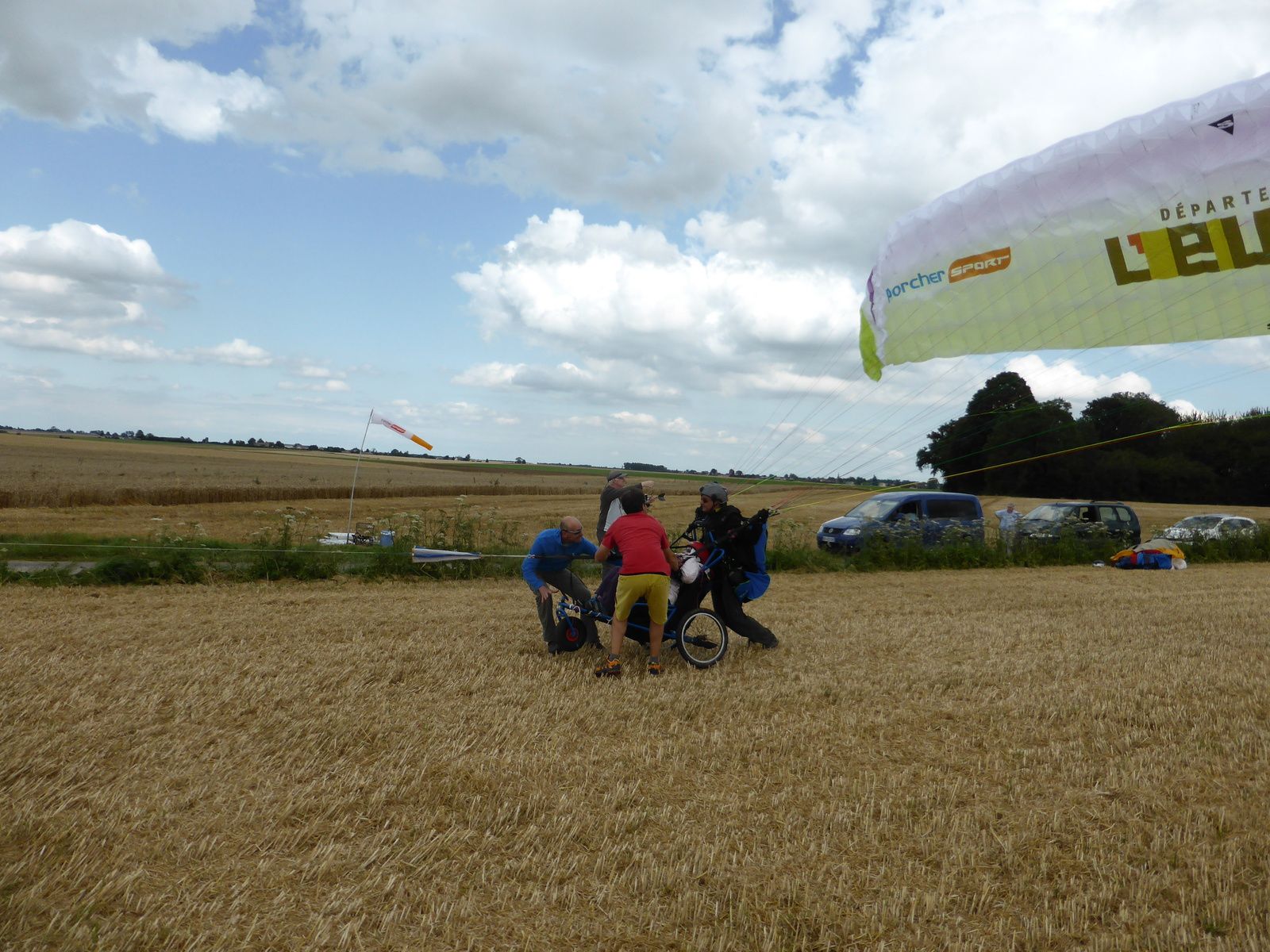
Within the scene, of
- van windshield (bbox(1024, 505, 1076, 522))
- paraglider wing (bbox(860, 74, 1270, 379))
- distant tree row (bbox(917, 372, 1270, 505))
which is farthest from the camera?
distant tree row (bbox(917, 372, 1270, 505))

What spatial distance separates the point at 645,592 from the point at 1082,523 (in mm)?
14493

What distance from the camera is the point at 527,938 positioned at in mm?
3256

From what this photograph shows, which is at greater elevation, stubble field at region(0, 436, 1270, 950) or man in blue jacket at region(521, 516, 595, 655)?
man in blue jacket at region(521, 516, 595, 655)

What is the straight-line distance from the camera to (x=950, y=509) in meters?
19.5

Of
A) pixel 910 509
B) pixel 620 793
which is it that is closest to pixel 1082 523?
pixel 910 509

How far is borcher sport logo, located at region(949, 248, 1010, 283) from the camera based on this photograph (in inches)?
318

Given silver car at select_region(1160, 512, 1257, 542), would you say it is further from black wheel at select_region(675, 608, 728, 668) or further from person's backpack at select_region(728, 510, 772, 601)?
black wheel at select_region(675, 608, 728, 668)

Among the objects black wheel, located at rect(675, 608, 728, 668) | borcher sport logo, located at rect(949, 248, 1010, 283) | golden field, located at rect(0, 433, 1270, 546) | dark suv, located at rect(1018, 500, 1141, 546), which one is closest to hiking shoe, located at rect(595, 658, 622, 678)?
black wheel, located at rect(675, 608, 728, 668)

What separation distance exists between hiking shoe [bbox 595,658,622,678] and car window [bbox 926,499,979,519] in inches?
531

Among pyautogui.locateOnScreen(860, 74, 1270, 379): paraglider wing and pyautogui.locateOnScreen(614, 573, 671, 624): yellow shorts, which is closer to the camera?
pyautogui.locateOnScreen(860, 74, 1270, 379): paraglider wing

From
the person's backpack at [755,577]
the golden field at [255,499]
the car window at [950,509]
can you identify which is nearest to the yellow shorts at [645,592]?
the person's backpack at [755,577]

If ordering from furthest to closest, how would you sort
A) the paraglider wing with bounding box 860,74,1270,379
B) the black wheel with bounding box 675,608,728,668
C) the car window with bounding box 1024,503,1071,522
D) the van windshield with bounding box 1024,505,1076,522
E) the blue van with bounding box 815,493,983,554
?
the car window with bounding box 1024,503,1071,522 < the van windshield with bounding box 1024,505,1076,522 < the blue van with bounding box 815,493,983,554 < the black wheel with bounding box 675,608,728,668 < the paraglider wing with bounding box 860,74,1270,379

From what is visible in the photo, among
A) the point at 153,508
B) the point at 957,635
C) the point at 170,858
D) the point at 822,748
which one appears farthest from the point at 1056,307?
the point at 153,508

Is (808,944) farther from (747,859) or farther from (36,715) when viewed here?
(36,715)
